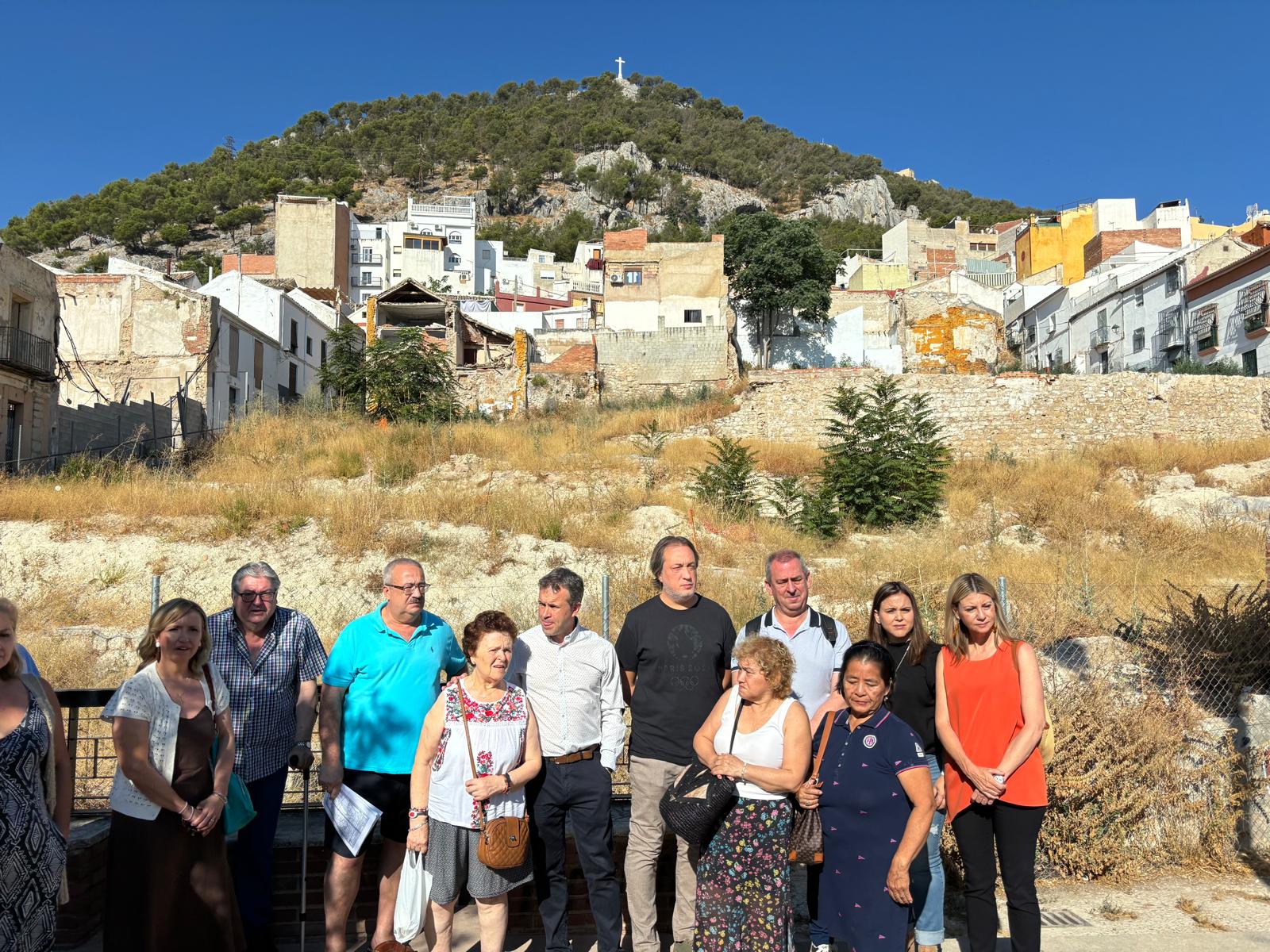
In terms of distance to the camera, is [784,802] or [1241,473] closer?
[784,802]

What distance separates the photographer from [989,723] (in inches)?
149

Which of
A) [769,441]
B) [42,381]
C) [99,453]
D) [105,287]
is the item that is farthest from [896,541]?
[105,287]

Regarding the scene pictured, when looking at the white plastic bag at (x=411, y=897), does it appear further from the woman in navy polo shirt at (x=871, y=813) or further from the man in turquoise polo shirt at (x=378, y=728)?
the woman in navy polo shirt at (x=871, y=813)

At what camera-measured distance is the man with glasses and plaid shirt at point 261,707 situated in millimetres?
4035

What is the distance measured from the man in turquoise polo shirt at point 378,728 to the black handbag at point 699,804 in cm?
136

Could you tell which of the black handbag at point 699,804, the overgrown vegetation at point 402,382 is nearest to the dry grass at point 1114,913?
the black handbag at point 699,804

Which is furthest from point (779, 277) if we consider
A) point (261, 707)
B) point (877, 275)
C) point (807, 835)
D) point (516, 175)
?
point (516, 175)

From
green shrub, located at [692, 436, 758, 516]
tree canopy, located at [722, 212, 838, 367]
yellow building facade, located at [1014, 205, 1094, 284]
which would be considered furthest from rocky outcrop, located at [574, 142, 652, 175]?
green shrub, located at [692, 436, 758, 516]

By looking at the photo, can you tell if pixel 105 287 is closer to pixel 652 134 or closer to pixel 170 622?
pixel 170 622

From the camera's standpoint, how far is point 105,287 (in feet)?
A: 90.0

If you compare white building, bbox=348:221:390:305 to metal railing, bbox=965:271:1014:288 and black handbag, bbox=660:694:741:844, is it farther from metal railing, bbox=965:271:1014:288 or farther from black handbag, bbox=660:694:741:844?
black handbag, bbox=660:694:741:844

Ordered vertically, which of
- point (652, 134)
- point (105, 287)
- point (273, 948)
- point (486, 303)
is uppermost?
point (652, 134)

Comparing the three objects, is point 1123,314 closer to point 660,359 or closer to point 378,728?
point 660,359

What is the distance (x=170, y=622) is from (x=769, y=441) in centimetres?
1964
